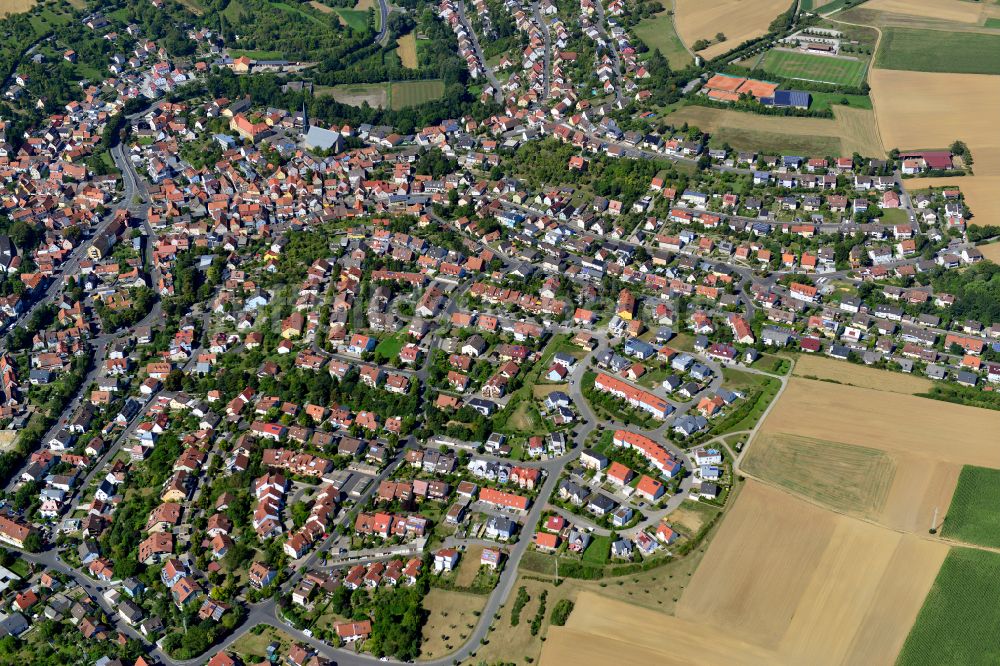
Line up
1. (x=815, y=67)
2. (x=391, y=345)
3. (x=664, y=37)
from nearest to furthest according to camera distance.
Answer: (x=391, y=345)
(x=815, y=67)
(x=664, y=37)

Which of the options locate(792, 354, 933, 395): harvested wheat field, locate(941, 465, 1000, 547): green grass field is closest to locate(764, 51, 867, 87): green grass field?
locate(792, 354, 933, 395): harvested wheat field

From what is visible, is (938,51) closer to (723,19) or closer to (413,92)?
(723,19)

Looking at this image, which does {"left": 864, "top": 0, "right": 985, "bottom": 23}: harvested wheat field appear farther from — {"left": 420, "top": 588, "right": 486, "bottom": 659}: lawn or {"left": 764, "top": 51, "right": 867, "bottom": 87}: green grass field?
{"left": 420, "top": 588, "right": 486, "bottom": 659}: lawn

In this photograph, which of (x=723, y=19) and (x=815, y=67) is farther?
(x=723, y=19)

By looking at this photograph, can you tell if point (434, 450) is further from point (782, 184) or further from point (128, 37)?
point (128, 37)

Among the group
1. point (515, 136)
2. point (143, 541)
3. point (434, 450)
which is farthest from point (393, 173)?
point (143, 541)

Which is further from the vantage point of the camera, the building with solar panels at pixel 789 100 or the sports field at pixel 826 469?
the building with solar panels at pixel 789 100

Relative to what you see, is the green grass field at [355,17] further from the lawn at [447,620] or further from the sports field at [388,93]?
the lawn at [447,620]

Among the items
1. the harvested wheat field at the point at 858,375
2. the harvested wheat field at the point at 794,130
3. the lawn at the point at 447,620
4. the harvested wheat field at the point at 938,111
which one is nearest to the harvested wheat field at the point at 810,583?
the lawn at the point at 447,620

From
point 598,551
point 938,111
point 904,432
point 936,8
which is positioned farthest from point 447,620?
point 936,8
